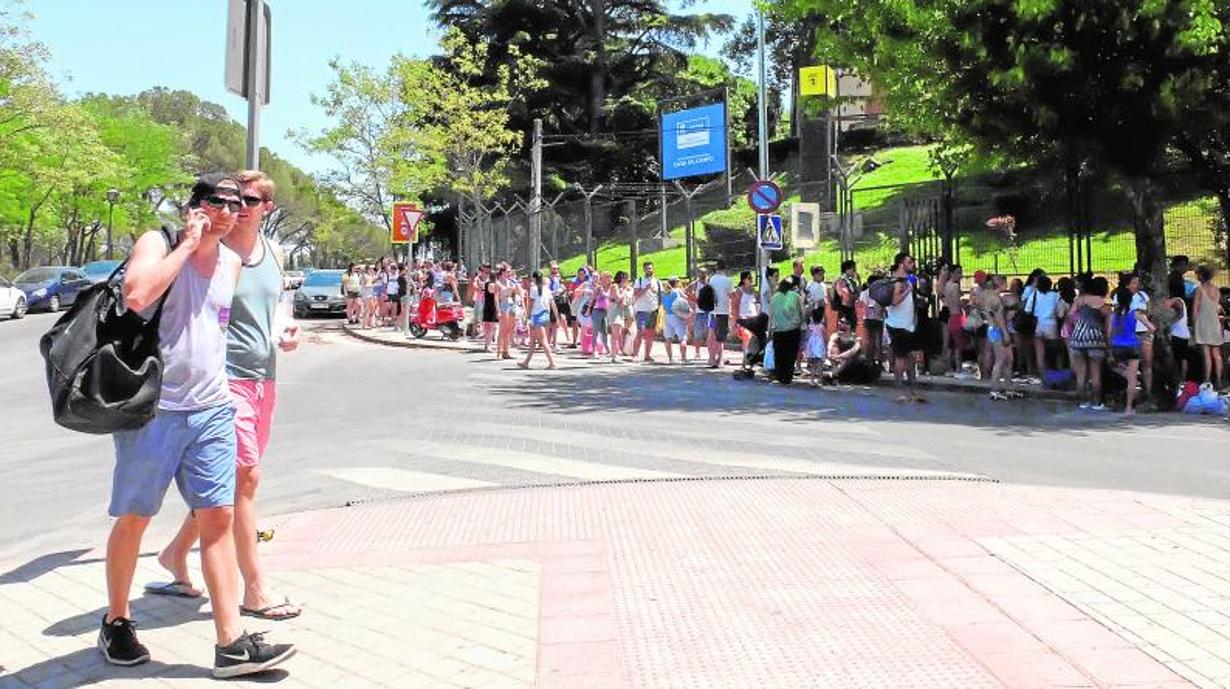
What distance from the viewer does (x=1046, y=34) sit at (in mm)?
13188

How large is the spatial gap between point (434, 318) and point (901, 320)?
13.9 metres

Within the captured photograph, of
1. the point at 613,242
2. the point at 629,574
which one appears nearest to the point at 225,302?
the point at 629,574

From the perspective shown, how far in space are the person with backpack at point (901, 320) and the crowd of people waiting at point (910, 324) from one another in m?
0.02

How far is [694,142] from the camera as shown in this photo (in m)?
40.7

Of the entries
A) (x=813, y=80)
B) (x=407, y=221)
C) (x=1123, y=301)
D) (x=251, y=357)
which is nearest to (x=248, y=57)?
(x=251, y=357)

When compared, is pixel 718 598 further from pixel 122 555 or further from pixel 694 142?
pixel 694 142

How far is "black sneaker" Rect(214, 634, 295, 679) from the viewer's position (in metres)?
4.06

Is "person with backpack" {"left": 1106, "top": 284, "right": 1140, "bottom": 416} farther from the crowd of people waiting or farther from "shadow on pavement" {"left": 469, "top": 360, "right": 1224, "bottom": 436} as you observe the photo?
"shadow on pavement" {"left": 469, "top": 360, "right": 1224, "bottom": 436}

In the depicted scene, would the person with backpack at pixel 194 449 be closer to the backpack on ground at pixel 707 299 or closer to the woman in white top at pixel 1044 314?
the woman in white top at pixel 1044 314

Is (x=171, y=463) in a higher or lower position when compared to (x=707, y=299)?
lower

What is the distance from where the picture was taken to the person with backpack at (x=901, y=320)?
13.4 metres

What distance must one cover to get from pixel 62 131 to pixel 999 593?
50050 millimetres

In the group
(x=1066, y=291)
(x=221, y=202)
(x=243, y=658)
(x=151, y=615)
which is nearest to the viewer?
(x=243, y=658)

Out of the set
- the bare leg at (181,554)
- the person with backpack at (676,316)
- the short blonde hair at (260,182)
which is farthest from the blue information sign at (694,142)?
the short blonde hair at (260,182)
